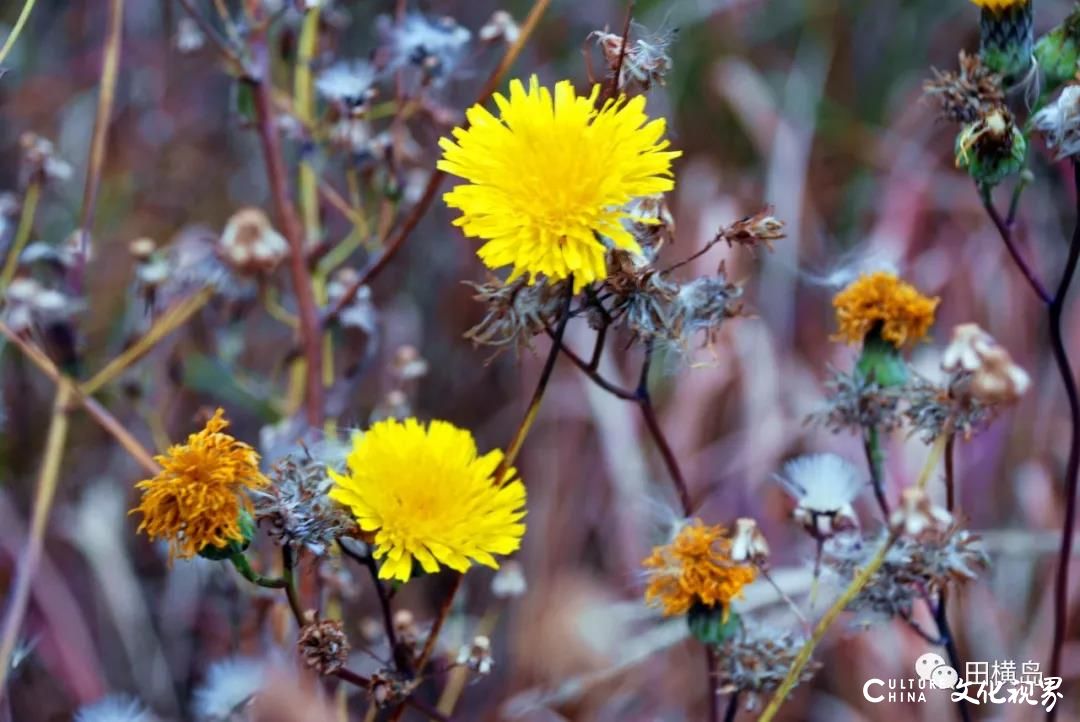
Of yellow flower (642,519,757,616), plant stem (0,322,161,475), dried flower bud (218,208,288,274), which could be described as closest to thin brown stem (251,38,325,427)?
dried flower bud (218,208,288,274)

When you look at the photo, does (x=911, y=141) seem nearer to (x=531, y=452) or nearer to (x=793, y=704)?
(x=531, y=452)

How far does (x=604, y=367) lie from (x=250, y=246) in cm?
71

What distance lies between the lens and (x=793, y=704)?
121cm

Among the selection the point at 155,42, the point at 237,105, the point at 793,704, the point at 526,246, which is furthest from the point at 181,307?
the point at 155,42

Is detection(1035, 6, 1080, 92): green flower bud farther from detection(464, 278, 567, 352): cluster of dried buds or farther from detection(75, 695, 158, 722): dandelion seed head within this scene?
detection(75, 695, 158, 722): dandelion seed head

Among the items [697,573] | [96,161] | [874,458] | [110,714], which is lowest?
[110,714]

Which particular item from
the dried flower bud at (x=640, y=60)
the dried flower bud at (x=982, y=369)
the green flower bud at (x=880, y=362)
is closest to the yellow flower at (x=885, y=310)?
the green flower bud at (x=880, y=362)

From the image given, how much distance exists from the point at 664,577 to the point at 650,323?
0.17 metres

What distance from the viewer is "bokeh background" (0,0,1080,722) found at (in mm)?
1179

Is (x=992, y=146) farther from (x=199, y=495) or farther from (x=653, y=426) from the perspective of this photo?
(x=199, y=495)

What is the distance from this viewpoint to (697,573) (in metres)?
0.61

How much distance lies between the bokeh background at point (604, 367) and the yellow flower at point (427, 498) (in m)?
0.28

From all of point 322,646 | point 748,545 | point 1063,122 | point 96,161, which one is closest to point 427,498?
point 322,646

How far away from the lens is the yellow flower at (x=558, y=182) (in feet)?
1.66
